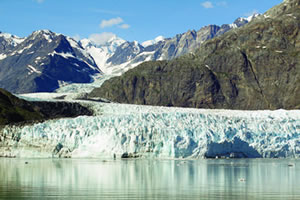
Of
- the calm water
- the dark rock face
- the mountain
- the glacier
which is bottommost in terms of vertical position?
the calm water

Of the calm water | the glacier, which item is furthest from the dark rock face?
the calm water

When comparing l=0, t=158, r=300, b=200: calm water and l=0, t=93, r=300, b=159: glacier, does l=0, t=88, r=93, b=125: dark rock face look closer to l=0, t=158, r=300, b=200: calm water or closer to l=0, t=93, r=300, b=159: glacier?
l=0, t=93, r=300, b=159: glacier

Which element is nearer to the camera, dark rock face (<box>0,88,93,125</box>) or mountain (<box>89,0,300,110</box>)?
dark rock face (<box>0,88,93,125</box>)

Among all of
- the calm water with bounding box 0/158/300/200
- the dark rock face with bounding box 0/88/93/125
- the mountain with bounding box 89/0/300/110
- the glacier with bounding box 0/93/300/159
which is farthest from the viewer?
the mountain with bounding box 89/0/300/110

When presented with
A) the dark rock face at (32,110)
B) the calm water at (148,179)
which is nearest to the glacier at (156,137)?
the calm water at (148,179)

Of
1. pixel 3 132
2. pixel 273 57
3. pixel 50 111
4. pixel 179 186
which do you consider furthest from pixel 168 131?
pixel 273 57

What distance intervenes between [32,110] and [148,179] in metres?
50.8

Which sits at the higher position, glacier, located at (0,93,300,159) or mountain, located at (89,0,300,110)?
mountain, located at (89,0,300,110)

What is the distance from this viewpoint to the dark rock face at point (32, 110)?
273 ft

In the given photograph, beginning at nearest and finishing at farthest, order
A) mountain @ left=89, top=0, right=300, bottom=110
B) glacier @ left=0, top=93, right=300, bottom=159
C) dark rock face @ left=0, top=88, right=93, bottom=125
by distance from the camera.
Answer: glacier @ left=0, top=93, right=300, bottom=159, dark rock face @ left=0, top=88, right=93, bottom=125, mountain @ left=89, top=0, right=300, bottom=110

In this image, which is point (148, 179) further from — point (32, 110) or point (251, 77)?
point (251, 77)

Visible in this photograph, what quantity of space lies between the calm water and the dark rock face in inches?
871

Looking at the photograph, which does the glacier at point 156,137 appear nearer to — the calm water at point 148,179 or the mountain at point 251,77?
the calm water at point 148,179

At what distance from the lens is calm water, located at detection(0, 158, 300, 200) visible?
3394cm
